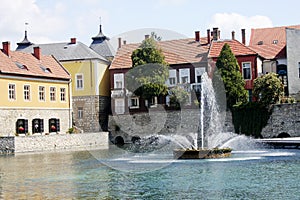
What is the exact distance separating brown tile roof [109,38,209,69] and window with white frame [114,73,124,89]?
0.70m

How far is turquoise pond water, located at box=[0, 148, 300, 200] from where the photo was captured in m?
14.6

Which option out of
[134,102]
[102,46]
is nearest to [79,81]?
[134,102]

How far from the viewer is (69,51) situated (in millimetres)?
49625

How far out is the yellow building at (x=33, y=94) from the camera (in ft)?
128

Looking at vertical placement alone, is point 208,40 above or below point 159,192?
above

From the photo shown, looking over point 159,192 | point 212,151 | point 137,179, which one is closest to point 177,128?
point 212,151

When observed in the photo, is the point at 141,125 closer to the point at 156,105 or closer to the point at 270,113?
the point at 156,105

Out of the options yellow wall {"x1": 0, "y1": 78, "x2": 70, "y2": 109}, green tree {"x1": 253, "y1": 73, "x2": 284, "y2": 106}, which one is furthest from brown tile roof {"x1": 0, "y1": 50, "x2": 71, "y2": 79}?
green tree {"x1": 253, "y1": 73, "x2": 284, "y2": 106}

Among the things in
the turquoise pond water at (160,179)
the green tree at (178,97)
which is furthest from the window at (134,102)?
the turquoise pond water at (160,179)

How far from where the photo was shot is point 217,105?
42.3 metres

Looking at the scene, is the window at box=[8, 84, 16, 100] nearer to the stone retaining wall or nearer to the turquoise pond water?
the stone retaining wall

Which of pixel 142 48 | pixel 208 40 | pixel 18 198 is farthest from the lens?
pixel 208 40

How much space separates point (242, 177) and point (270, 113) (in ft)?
76.8

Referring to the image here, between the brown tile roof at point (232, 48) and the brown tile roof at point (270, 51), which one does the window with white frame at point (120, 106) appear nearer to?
the brown tile roof at point (232, 48)
